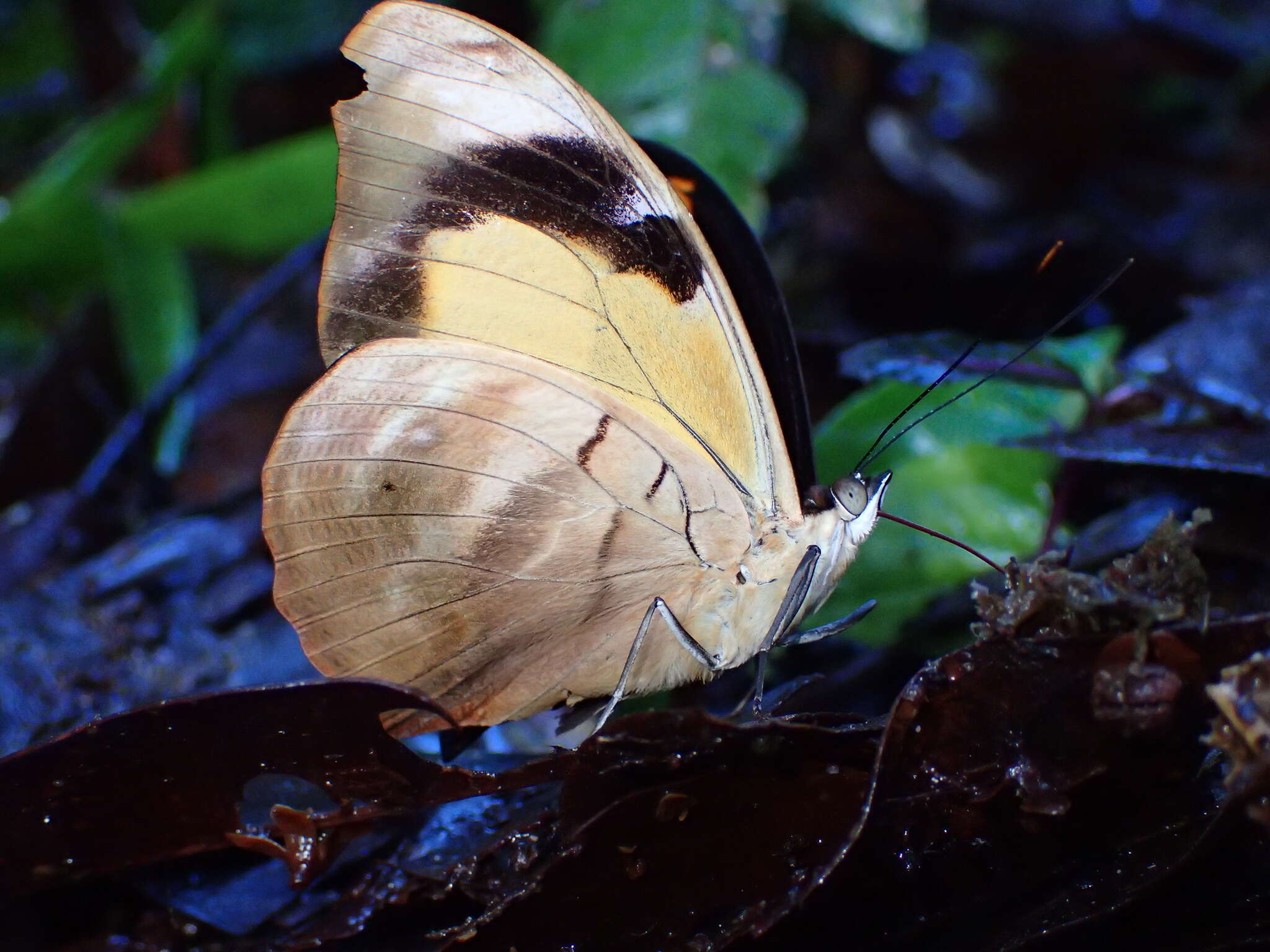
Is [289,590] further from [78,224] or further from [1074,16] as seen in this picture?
[1074,16]

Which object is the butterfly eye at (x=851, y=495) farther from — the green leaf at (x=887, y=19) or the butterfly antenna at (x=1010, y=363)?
the green leaf at (x=887, y=19)

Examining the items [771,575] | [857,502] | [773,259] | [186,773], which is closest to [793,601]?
[771,575]

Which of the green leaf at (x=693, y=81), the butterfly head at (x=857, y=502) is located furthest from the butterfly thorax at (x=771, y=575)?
the green leaf at (x=693, y=81)

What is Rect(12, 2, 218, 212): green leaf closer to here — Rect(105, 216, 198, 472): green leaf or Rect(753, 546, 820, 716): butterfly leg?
Rect(105, 216, 198, 472): green leaf

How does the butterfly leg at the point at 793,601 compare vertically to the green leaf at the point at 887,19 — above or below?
below

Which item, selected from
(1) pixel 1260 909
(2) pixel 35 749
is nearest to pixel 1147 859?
(1) pixel 1260 909

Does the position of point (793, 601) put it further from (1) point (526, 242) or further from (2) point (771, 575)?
(1) point (526, 242)
